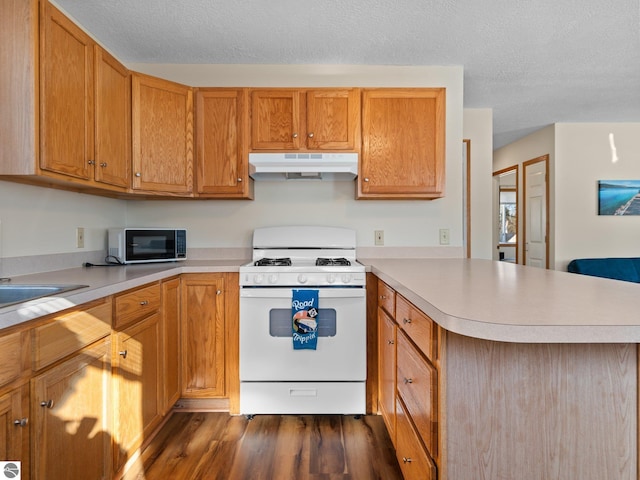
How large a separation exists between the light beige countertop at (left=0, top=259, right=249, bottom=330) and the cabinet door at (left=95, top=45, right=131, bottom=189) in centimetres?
52

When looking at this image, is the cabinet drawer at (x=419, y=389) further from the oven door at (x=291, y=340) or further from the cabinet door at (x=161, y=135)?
the cabinet door at (x=161, y=135)

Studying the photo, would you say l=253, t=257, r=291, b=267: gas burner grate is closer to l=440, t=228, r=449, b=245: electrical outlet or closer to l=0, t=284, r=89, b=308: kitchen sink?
l=0, t=284, r=89, b=308: kitchen sink

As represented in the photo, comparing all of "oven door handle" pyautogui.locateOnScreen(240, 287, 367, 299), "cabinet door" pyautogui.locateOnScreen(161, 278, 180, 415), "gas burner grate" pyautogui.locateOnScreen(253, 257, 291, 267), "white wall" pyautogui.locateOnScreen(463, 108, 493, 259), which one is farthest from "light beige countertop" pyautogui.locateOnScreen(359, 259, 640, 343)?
"white wall" pyautogui.locateOnScreen(463, 108, 493, 259)

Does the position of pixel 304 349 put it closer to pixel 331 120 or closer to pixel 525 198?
pixel 331 120

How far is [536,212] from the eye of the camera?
15.9 feet

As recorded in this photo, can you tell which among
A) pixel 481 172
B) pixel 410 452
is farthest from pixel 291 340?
pixel 481 172

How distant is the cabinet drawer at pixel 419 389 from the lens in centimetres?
107

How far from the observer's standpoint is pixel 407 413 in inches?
55.4

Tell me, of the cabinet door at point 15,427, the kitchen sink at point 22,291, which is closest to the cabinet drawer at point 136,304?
the kitchen sink at point 22,291

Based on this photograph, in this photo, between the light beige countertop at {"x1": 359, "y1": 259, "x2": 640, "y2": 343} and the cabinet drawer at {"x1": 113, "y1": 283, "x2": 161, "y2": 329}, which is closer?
the light beige countertop at {"x1": 359, "y1": 259, "x2": 640, "y2": 343}

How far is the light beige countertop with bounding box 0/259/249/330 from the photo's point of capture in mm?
995

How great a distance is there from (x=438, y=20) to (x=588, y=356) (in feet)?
6.62

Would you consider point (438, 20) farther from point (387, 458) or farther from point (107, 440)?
point (107, 440)

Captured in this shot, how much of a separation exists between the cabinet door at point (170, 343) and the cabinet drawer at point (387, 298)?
123 cm
